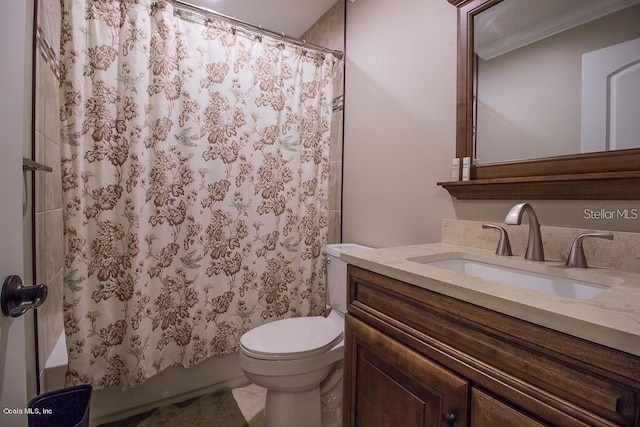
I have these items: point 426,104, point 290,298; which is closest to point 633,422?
point 426,104

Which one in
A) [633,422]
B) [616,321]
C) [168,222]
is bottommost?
[633,422]

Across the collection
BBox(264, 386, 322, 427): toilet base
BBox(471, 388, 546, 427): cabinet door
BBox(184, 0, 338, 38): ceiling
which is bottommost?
BBox(264, 386, 322, 427): toilet base

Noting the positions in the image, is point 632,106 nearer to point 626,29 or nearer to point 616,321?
point 626,29

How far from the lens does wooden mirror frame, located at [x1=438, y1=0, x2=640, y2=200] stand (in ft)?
2.63

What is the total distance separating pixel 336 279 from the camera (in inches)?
61.6

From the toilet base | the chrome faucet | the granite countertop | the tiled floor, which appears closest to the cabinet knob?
the granite countertop

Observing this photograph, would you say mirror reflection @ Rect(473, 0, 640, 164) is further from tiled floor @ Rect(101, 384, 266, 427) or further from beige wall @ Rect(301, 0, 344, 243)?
tiled floor @ Rect(101, 384, 266, 427)

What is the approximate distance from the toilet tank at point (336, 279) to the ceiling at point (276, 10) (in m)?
1.67

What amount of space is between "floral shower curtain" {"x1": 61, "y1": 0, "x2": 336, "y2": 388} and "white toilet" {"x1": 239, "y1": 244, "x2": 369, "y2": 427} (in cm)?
41

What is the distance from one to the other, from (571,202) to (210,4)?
91.3 inches

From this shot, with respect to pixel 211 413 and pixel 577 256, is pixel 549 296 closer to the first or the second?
pixel 577 256

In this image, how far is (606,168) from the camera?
83 centimetres

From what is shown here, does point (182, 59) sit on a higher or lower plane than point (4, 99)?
higher

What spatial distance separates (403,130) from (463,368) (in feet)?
3.74
